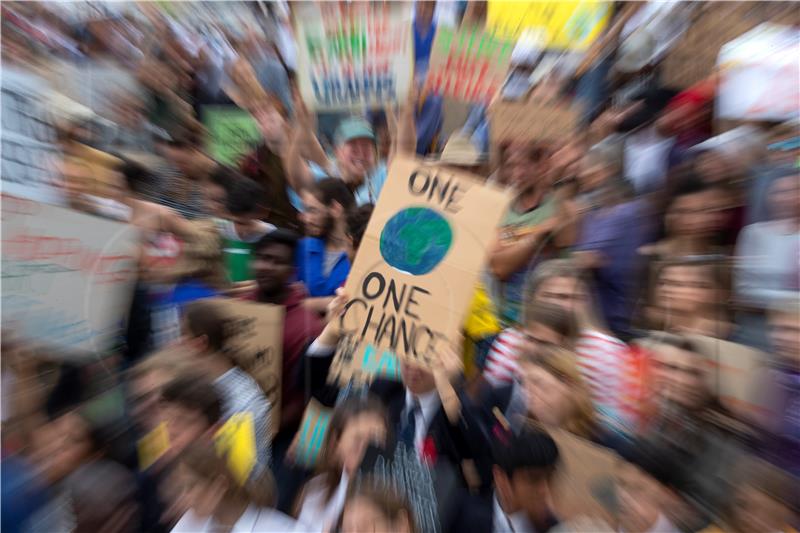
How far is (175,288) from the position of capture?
5.10ft

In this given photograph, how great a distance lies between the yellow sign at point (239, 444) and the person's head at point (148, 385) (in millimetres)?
247

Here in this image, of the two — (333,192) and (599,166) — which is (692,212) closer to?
(599,166)

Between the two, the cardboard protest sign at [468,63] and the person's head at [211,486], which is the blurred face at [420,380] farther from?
the cardboard protest sign at [468,63]

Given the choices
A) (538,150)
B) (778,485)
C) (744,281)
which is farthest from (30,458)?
(744,281)

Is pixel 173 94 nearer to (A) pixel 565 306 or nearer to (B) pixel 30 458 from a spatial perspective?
(B) pixel 30 458

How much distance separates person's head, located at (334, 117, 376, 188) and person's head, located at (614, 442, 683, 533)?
1194 mm

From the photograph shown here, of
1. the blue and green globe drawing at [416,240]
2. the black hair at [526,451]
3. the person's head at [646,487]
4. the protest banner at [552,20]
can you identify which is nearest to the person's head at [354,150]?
the blue and green globe drawing at [416,240]

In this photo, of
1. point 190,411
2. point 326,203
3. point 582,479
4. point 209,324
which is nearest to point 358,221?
point 326,203

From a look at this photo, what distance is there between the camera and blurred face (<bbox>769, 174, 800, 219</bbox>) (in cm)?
127

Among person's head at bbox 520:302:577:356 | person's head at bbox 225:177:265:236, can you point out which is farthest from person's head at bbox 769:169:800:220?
person's head at bbox 225:177:265:236

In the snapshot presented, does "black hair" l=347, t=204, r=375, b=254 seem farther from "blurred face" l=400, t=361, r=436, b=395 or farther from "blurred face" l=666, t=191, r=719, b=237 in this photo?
"blurred face" l=666, t=191, r=719, b=237

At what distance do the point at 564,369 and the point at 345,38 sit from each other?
1.28 meters

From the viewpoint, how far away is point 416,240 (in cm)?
126

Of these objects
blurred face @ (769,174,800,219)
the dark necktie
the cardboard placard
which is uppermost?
the cardboard placard
